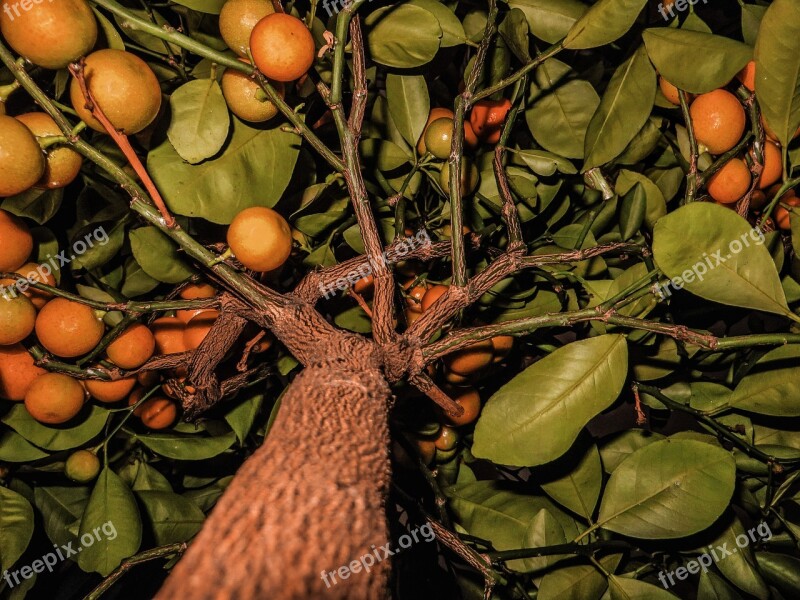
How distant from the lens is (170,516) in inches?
29.0

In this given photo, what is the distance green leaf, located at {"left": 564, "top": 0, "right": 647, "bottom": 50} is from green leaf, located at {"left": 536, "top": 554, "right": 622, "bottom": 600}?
59 cm

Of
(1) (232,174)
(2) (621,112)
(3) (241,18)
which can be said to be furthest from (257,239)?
(2) (621,112)

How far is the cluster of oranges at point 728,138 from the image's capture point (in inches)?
25.8

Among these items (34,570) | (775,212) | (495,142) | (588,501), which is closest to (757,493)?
(588,501)

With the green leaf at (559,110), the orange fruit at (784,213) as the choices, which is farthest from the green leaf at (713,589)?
the green leaf at (559,110)

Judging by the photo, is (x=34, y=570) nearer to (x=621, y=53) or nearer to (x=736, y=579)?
(x=736, y=579)

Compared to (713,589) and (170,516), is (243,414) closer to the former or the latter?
(170,516)

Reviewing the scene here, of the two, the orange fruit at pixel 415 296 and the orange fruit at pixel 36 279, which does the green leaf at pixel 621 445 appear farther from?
the orange fruit at pixel 36 279

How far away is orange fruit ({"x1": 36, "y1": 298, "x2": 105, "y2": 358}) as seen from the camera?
2.02 ft

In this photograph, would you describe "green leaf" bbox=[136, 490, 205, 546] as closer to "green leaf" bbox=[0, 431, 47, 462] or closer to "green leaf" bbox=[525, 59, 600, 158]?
"green leaf" bbox=[0, 431, 47, 462]

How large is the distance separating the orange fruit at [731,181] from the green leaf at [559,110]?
6.4 inches

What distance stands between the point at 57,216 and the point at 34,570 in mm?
443

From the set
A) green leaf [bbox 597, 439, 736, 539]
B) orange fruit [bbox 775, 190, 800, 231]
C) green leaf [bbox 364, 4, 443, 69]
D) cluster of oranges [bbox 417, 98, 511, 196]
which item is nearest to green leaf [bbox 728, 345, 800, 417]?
green leaf [bbox 597, 439, 736, 539]

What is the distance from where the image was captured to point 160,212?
0.53 metres
